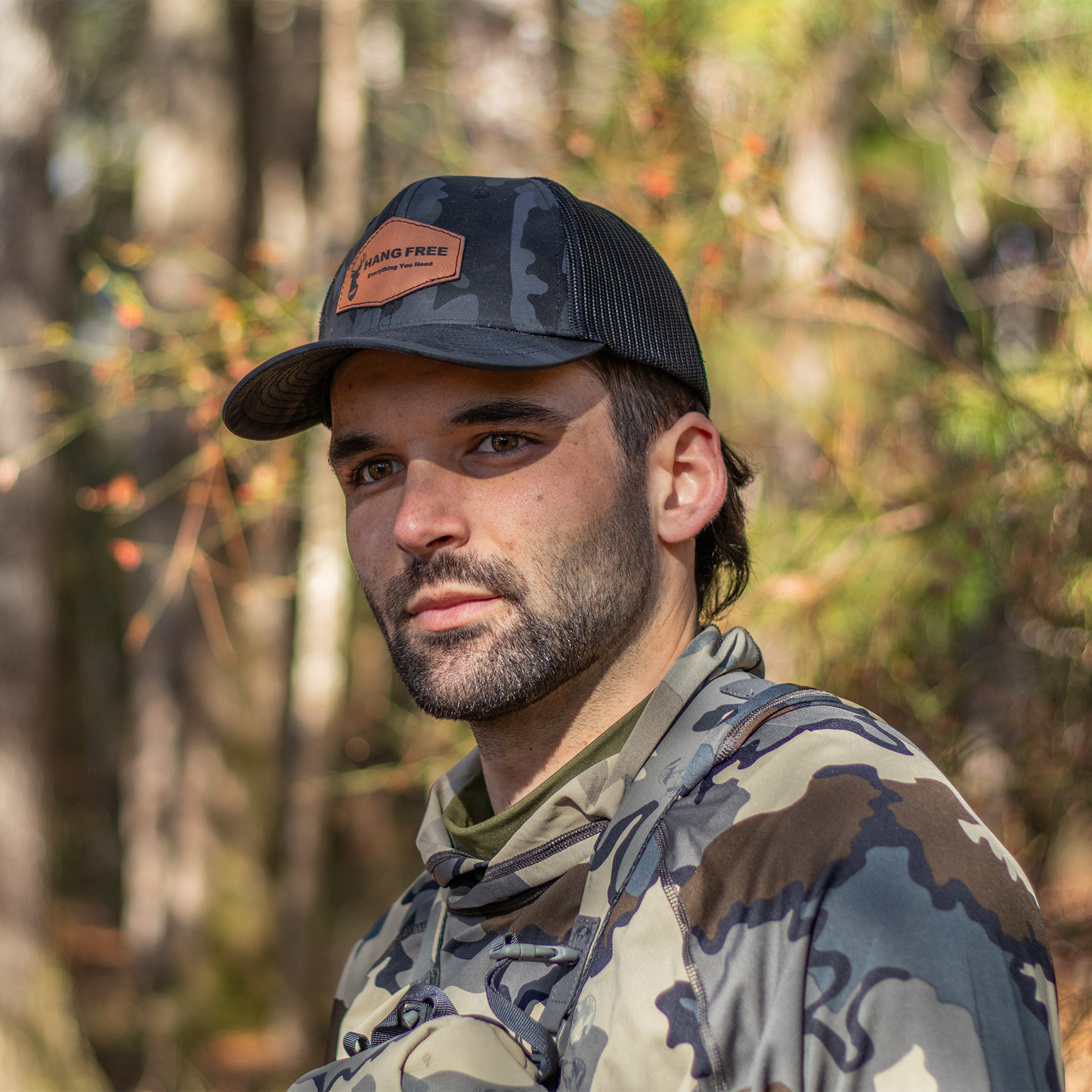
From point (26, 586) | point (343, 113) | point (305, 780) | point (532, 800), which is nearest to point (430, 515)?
point (532, 800)

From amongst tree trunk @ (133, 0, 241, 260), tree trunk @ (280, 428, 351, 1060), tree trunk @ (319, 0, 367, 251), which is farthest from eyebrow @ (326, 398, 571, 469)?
tree trunk @ (319, 0, 367, 251)

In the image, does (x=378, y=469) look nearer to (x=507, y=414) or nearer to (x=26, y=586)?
(x=507, y=414)

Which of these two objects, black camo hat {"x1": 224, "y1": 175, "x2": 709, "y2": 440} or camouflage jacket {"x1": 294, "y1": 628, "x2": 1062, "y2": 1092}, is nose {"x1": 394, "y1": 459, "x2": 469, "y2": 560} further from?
camouflage jacket {"x1": 294, "y1": 628, "x2": 1062, "y2": 1092}

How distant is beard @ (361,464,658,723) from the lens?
1745 mm

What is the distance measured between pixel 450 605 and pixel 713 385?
3476 millimetres

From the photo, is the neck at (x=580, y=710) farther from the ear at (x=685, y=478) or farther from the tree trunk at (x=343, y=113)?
the tree trunk at (x=343, y=113)

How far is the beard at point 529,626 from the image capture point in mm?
1745

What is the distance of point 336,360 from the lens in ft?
6.51

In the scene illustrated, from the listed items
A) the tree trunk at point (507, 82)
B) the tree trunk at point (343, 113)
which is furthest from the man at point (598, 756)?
the tree trunk at point (343, 113)

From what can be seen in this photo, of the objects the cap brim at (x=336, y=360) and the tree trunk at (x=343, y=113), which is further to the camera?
the tree trunk at (x=343, y=113)

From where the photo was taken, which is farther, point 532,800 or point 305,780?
point 305,780

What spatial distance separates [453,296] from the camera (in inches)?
70.6

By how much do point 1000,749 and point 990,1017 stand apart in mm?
3021

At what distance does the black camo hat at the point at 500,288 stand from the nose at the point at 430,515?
0.72 feet
